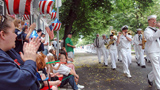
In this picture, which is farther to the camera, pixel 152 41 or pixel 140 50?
pixel 140 50

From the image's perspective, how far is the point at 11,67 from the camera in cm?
122

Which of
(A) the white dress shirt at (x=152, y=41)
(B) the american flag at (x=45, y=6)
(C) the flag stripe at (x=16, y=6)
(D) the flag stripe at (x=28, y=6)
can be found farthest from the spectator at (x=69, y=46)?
(C) the flag stripe at (x=16, y=6)

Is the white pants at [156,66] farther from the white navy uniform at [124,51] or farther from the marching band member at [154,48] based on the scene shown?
the white navy uniform at [124,51]

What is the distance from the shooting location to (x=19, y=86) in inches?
47.8

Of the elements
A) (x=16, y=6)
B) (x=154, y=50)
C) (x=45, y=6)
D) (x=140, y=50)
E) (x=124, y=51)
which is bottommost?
(x=140, y=50)

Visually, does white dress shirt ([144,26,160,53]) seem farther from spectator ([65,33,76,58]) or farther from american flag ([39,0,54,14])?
spectator ([65,33,76,58])

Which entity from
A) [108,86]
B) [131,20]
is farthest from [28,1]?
[131,20]

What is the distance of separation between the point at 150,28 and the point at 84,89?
3.09 metres

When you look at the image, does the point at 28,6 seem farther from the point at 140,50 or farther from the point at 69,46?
the point at 140,50

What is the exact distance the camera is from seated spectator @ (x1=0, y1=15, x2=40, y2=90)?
3.78ft

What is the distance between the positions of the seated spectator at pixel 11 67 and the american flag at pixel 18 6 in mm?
1791

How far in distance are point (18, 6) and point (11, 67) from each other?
219cm

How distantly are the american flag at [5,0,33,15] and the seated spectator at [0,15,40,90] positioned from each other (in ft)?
5.88

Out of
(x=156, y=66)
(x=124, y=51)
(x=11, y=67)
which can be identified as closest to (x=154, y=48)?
(x=156, y=66)
